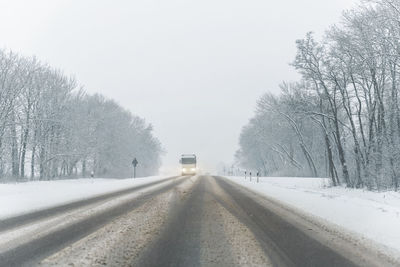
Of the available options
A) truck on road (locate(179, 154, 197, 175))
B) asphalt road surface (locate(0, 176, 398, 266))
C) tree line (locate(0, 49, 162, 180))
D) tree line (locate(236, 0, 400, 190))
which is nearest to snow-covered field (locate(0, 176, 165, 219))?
asphalt road surface (locate(0, 176, 398, 266))

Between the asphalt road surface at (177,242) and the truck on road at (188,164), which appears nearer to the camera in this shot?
the asphalt road surface at (177,242)

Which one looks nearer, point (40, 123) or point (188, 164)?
point (40, 123)

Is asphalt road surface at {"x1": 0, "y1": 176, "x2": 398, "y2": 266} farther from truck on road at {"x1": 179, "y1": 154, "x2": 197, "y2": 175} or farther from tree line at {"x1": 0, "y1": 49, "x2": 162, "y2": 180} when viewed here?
truck on road at {"x1": 179, "y1": 154, "x2": 197, "y2": 175}

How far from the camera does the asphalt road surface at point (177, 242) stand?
147 inches

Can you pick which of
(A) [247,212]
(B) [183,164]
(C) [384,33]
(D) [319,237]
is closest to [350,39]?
(C) [384,33]

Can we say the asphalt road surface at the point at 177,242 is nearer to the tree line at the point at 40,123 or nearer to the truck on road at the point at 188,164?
the tree line at the point at 40,123

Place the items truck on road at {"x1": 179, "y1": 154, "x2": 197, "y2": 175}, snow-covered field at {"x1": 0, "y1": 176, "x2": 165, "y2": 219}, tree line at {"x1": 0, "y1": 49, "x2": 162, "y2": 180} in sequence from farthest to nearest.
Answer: truck on road at {"x1": 179, "y1": 154, "x2": 197, "y2": 175} < tree line at {"x1": 0, "y1": 49, "x2": 162, "y2": 180} < snow-covered field at {"x1": 0, "y1": 176, "x2": 165, "y2": 219}

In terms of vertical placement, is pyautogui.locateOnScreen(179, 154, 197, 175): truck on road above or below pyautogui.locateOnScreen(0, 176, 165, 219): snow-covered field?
above

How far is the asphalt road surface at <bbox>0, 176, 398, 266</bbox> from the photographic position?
Answer: 12.2 feet

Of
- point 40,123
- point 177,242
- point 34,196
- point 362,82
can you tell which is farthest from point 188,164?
point 177,242

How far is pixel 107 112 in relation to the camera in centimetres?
4791

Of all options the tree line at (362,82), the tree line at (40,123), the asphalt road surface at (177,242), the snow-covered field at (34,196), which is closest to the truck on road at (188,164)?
the tree line at (40,123)

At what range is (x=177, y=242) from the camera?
457cm

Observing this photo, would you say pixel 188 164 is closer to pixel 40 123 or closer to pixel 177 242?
pixel 40 123
